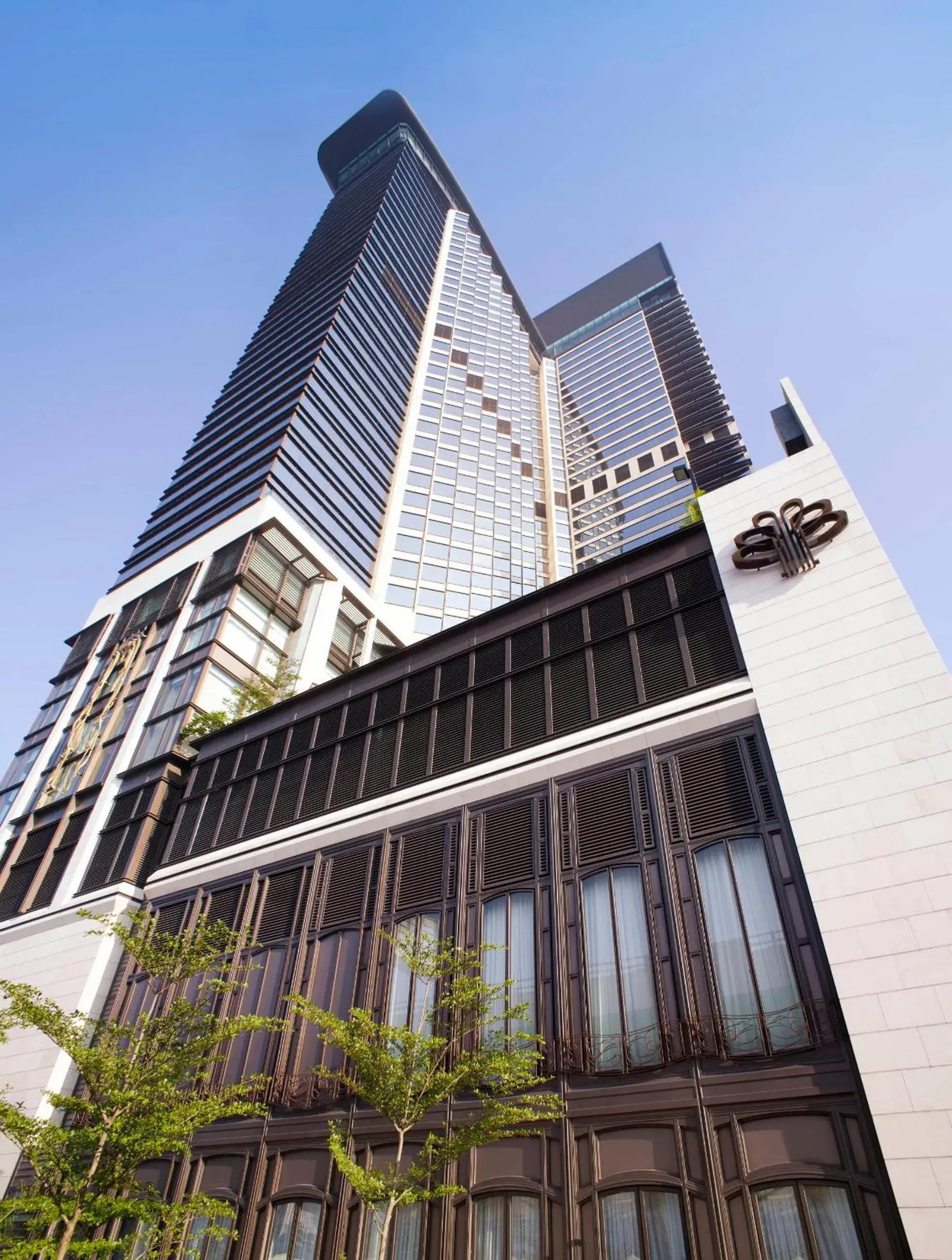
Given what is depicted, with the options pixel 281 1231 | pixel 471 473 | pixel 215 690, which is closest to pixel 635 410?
pixel 471 473

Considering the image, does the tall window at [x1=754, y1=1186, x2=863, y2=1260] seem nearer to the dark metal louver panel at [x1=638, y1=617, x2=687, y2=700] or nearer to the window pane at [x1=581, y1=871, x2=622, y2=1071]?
the window pane at [x1=581, y1=871, x2=622, y2=1071]

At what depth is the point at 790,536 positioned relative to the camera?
18.0m

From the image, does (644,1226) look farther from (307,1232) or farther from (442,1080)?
(307,1232)

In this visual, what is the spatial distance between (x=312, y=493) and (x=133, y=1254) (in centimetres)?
4222

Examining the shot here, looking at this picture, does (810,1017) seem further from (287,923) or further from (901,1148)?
(287,923)

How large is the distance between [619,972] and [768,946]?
9.44 feet

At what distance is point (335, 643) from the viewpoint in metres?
44.7

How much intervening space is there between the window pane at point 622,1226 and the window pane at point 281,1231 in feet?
23.9

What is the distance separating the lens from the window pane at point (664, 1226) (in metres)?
11.8

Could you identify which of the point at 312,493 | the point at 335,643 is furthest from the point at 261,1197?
the point at 312,493

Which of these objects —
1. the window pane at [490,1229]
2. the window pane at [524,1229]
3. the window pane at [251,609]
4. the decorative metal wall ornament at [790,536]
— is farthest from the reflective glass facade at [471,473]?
the window pane at [524,1229]

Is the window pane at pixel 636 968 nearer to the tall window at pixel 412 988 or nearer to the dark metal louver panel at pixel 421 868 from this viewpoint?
the tall window at pixel 412 988

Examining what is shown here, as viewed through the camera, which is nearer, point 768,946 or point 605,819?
point 768,946

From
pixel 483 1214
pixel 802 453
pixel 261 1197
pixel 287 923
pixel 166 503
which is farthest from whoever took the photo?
pixel 166 503
